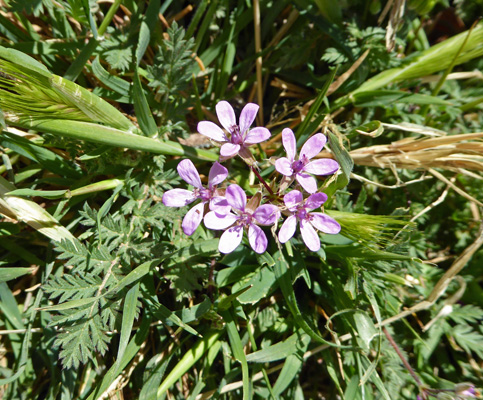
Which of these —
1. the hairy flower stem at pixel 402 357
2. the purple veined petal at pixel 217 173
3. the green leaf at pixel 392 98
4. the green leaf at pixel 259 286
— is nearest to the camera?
the purple veined petal at pixel 217 173

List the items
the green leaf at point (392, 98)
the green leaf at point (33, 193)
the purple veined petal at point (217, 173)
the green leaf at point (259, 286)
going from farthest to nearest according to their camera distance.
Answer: the green leaf at point (392, 98) → the green leaf at point (259, 286) → the green leaf at point (33, 193) → the purple veined petal at point (217, 173)

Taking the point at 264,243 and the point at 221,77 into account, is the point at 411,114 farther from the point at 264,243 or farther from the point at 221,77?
the point at 264,243

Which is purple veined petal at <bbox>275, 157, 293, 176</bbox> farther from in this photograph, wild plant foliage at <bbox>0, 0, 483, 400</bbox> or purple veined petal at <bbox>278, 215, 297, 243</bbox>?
purple veined petal at <bbox>278, 215, 297, 243</bbox>

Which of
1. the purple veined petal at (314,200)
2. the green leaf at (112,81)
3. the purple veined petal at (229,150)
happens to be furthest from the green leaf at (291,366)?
the green leaf at (112,81)

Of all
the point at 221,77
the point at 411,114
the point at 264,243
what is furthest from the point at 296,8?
the point at 264,243

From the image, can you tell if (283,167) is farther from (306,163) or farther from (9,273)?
(9,273)

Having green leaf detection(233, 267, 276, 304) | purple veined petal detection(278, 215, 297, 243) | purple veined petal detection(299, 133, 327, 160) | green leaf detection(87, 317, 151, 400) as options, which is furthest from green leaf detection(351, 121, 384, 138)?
green leaf detection(87, 317, 151, 400)

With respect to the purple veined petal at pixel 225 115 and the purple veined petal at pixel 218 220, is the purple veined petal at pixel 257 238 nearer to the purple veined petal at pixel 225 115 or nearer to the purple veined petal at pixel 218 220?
the purple veined petal at pixel 218 220
